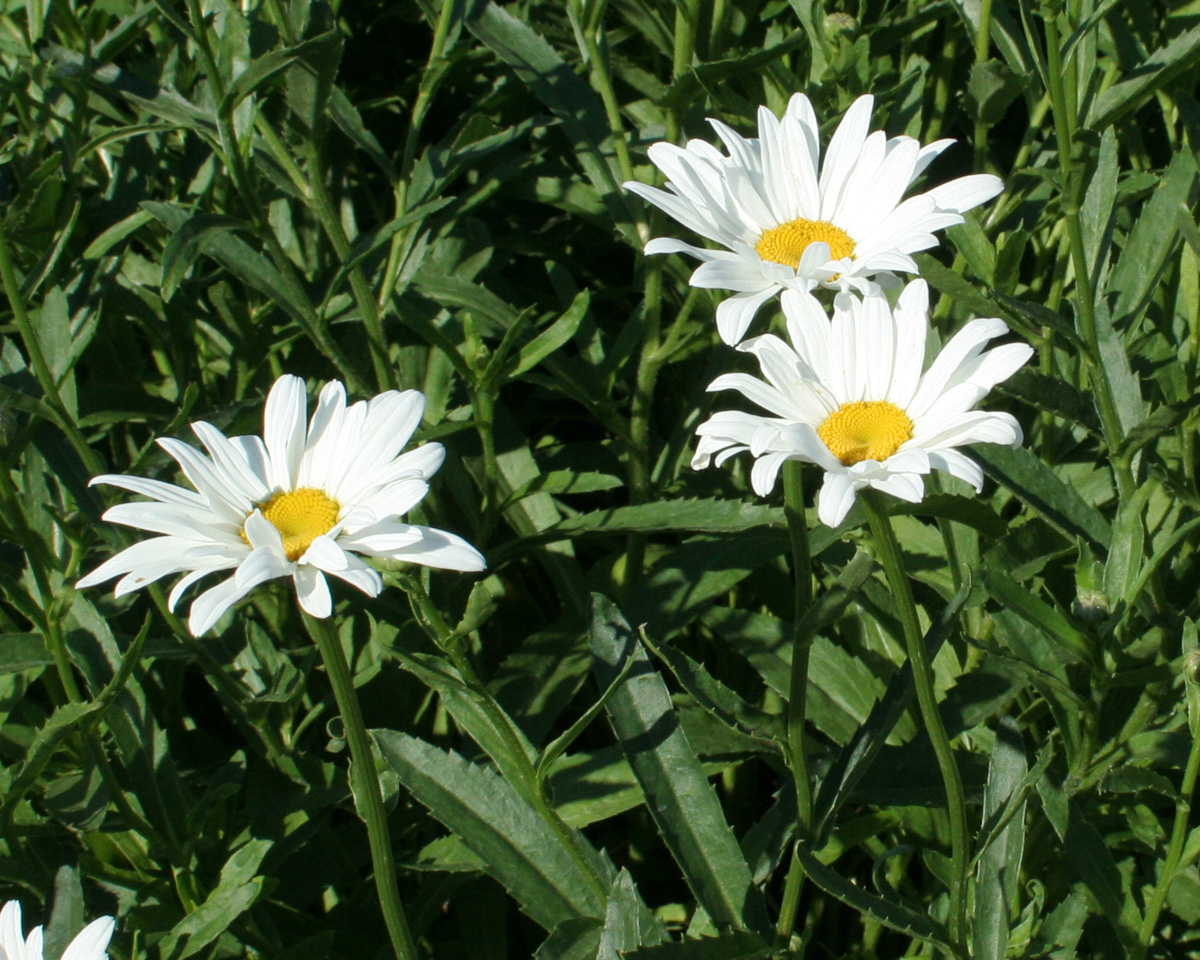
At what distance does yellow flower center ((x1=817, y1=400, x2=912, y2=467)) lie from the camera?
49.3 inches

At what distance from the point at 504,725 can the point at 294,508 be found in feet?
1.08

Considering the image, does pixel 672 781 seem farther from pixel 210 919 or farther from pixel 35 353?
pixel 35 353

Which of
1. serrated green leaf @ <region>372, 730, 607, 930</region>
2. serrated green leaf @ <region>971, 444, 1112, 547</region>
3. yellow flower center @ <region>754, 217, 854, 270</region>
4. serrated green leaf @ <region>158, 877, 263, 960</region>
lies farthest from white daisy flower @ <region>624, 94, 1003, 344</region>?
serrated green leaf @ <region>158, 877, 263, 960</region>

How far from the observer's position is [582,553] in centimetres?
245

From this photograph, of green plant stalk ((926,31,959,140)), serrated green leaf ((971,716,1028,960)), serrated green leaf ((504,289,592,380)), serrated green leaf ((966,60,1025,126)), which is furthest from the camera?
green plant stalk ((926,31,959,140))

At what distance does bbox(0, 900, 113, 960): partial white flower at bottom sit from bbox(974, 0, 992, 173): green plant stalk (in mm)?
1683

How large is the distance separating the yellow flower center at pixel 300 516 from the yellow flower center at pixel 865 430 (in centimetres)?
54

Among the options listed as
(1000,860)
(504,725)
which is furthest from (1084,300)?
(504,725)

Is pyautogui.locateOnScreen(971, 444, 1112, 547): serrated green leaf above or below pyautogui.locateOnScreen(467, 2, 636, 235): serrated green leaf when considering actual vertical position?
below

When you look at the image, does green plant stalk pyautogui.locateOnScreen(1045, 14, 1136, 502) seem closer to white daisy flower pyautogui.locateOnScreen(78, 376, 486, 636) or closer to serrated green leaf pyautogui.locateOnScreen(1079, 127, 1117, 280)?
serrated green leaf pyautogui.locateOnScreen(1079, 127, 1117, 280)

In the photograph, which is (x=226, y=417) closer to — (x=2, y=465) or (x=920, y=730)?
(x=2, y=465)

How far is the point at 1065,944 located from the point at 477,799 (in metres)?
0.78

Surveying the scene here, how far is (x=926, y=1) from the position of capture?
2.27m

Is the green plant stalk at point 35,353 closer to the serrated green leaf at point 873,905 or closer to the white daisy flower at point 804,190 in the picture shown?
the white daisy flower at point 804,190
